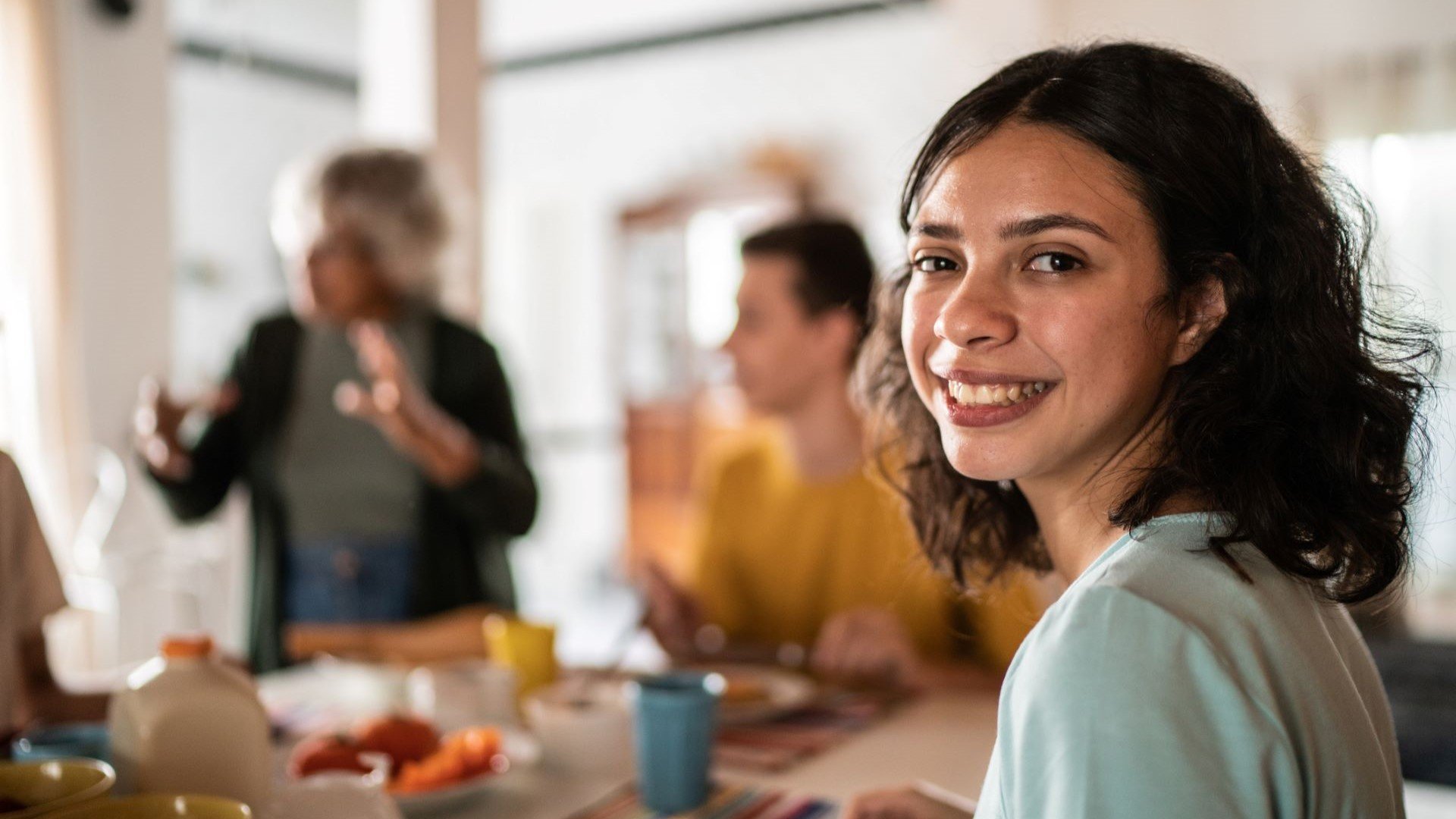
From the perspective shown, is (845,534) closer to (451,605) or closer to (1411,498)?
(451,605)

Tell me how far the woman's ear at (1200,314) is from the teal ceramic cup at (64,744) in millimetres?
1067

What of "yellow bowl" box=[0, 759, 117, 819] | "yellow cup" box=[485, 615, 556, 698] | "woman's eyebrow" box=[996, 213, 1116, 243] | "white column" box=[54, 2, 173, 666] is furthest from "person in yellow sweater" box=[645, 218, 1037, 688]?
"white column" box=[54, 2, 173, 666]

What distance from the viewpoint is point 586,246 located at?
21.8 ft

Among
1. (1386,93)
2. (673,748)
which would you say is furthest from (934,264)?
(1386,93)

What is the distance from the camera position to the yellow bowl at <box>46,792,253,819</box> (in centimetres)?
87

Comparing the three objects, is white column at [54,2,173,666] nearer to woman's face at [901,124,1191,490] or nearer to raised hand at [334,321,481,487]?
raised hand at [334,321,481,487]

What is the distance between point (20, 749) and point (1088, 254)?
1.09m

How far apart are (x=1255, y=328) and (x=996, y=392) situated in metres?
0.20

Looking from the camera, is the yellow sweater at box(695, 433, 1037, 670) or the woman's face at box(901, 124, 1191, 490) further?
the yellow sweater at box(695, 433, 1037, 670)

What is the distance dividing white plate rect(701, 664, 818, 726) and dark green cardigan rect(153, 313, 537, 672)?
1.93 ft

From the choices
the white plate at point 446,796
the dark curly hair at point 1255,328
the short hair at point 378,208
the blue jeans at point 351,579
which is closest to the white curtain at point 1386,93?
the short hair at point 378,208

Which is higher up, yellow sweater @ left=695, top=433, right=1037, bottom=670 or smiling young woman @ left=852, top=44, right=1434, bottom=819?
smiling young woman @ left=852, top=44, right=1434, bottom=819

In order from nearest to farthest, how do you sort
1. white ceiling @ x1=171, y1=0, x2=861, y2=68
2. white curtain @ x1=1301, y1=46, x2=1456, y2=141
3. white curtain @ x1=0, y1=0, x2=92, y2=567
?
white curtain @ x1=0, y1=0, x2=92, y2=567 → white curtain @ x1=1301, y1=46, x2=1456, y2=141 → white ceiling @ x1=171, y1=0, x2=861, y2=68

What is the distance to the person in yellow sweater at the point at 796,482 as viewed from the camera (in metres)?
2.12
